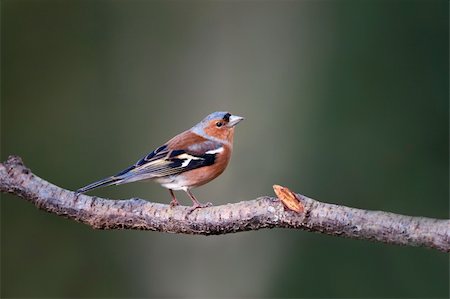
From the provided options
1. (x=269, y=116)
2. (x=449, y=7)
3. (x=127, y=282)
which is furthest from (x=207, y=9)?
(x=127, y=282)

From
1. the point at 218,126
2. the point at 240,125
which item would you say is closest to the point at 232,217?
the point at 218,126

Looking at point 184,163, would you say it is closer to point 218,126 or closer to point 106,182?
point 218,126

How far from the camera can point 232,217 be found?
3.83 meters

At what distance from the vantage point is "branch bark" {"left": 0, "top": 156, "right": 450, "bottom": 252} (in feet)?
11.3

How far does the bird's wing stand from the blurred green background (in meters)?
2.62

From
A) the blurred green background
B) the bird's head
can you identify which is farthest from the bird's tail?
the blurred green background

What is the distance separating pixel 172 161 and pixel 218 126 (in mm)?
655

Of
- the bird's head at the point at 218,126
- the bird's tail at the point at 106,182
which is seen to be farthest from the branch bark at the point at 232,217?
the bird's head at the point at 218,126

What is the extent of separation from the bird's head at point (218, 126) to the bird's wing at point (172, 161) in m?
0.27

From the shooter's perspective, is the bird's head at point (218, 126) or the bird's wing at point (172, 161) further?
the bird's head at point (218, 126)

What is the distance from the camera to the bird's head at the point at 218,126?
17.9 feet

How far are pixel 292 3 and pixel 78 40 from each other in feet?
8.65

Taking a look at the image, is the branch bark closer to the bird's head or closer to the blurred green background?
the bird's head

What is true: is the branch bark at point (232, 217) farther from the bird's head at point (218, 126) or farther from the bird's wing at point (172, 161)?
the bird's head at point (218, 126)
